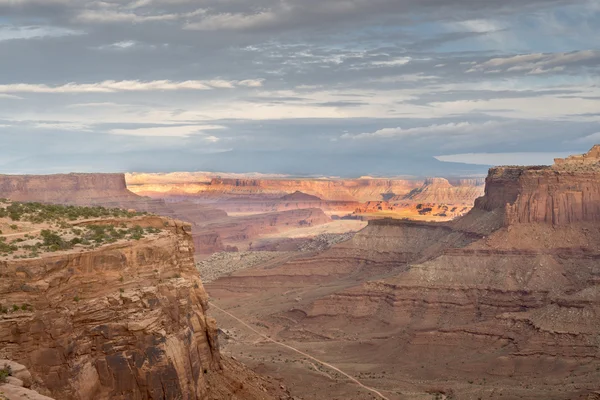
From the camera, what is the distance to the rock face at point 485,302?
58.9 meters

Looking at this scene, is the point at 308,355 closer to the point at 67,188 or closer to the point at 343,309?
the point at 343,309

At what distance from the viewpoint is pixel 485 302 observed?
72.4 metres

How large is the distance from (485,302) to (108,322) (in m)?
49.7

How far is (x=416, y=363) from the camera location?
64312 millimetres

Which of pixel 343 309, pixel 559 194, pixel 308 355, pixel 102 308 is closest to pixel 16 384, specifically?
pixel 102 308

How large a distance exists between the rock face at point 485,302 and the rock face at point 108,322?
2590cm

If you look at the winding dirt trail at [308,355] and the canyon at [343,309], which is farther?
the winding dirt trail at [308,355]

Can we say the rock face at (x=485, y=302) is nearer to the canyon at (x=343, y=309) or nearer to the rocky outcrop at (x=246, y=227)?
the canyon at (x=343, y=309)

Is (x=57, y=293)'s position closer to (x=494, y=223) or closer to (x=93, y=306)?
(x=93, y=306)

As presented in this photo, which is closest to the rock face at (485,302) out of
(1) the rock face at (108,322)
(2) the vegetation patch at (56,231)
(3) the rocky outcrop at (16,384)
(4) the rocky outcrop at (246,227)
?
(1) the rock face at (108,322)

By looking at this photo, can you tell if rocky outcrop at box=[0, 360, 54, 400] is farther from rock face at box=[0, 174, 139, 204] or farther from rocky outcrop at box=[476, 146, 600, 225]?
rock face at box=[0, 174, 139, 204]

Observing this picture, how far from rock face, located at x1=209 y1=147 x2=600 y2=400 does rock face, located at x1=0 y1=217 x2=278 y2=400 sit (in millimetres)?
25897

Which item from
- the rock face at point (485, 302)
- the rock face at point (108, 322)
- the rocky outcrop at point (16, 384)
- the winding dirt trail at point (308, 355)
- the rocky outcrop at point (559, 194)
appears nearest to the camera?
the rocky outcrop at point (16, 384)

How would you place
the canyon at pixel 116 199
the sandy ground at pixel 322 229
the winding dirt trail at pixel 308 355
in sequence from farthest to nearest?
1. the sandy ground at pixel 322 229
2. the canyon at pixel 116 199
3. the winding dirt trail at pixel 308 355
